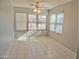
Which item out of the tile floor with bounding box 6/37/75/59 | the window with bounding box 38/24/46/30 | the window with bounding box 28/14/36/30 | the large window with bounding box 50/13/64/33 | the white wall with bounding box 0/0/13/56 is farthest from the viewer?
the window with bounding box 38/24/46/30

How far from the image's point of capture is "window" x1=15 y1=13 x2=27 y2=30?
31.7 ft

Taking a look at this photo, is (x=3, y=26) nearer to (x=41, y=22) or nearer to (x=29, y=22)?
(x=29, y=22)

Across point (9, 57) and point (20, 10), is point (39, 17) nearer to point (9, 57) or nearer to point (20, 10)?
point (20, 10)

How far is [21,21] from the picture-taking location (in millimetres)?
9859

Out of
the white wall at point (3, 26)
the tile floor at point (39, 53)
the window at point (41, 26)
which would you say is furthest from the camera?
the window at point (41, 26)

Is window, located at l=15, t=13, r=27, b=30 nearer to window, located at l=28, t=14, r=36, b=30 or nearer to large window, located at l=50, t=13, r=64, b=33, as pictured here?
window, located at l=28, t=14, r=36, b=30

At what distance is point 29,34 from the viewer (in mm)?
9602

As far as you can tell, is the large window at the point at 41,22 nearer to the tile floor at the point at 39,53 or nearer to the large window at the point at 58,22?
the large window at the point at 58,22

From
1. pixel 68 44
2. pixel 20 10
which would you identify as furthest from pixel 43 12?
pixel 68 44

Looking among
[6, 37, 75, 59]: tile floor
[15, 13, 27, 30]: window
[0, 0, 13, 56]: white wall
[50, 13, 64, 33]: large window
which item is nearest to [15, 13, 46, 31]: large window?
[15, 13, 27, 30]: window

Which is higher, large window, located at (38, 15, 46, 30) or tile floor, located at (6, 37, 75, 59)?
large window, located at (38, 15, 46, 30)

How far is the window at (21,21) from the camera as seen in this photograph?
9.66 metres

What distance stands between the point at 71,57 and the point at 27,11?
6.25 m

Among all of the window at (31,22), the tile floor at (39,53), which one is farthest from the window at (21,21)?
the tile floor at (39,53)
